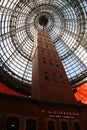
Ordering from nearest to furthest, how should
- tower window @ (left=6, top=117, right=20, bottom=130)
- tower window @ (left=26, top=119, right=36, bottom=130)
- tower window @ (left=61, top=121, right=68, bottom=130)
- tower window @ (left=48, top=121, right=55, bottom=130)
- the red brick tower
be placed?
tower window @ (left=6, top=117, right=20, bottom=130) → tower window @ (left=26, top=119, right=36, bottom=130) → tower window @ (left=48, top=121, right=55, bottom=130) → tower window @ (left=61, top=121, right=68, bottom=130) → the red brick tower

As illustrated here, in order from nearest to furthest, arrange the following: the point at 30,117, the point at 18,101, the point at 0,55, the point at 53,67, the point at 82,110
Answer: the point at 30,117
the point at 18,101
the point at 82,110
the point at 53,67
the point at 0,55

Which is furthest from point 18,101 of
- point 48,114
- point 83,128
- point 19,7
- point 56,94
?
point 19,7

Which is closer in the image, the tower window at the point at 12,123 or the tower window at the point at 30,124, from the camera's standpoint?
the tower window at the point at 12,123

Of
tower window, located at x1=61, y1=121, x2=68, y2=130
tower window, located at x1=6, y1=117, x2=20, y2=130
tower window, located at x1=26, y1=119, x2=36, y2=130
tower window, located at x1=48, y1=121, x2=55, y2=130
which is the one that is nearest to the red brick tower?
tower window, located at x1=61, y1=121, x2=68, y2=130

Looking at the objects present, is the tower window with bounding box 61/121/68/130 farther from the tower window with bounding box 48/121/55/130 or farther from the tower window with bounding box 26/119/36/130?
the tower window with bounding box 26/119/36/130

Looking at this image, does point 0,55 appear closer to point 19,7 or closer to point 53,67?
point 19,7

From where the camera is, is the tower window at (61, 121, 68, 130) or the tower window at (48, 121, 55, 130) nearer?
the tower window at (48, 121, 55, 130)

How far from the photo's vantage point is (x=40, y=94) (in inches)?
909

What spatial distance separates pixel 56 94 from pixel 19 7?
32.3 metres

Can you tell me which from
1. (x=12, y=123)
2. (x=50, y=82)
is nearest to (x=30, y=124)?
(x=12, y=123)

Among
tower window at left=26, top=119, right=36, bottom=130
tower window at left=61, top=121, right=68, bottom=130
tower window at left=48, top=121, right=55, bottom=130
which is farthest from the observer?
tower window at left=61, top=121, right=68, bottom=130

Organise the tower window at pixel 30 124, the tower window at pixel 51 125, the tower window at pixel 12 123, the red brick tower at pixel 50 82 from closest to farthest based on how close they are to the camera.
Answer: the tower window at pixel 12 123 → the tower window at pixel 30 124 → the tower window at pixel 51 125 → the red brick tower at pixel 50 82

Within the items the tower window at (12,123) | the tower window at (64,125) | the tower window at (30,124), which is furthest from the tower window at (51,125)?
the tower window at (12,123)

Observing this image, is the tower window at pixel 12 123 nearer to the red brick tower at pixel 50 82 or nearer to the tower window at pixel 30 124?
the tower window at pixel 30 124
